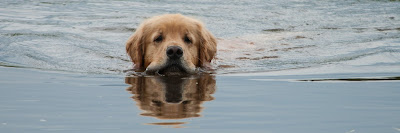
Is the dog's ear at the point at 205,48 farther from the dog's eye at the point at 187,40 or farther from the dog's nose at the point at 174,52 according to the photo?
the dog's nose at the point at 174,52

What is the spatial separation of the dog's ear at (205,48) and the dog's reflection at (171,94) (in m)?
0.70

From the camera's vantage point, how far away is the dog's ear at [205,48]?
700cm

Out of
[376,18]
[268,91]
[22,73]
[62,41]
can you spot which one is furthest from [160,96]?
[376,18]

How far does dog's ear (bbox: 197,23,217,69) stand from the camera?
7.00 m

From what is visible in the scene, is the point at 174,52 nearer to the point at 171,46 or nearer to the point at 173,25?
the point at 171,46

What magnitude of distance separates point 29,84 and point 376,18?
943 cm

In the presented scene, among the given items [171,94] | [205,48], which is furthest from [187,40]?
[171,94]

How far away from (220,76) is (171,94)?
4.97 feet

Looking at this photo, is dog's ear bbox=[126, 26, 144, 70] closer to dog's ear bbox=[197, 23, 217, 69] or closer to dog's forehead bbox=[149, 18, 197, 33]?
dog's forehead bbox=[149, 18, 197, 33]

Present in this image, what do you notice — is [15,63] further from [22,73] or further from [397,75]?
[397,75]

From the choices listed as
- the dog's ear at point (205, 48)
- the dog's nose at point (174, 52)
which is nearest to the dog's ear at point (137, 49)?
the dog's ear at point (205, 48)

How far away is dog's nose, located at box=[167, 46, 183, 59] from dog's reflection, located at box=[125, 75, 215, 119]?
0.26 metres

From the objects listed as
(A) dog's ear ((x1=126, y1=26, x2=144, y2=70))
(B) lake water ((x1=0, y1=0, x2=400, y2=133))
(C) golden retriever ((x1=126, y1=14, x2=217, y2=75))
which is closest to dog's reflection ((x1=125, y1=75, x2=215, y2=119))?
(B) lake water ((x1=0, y1=0, x2=400, y2=133))

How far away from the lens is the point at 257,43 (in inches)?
389
